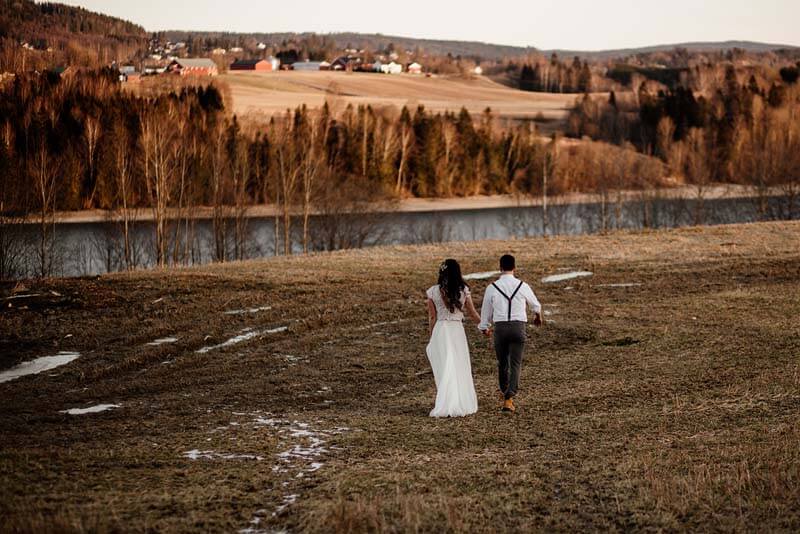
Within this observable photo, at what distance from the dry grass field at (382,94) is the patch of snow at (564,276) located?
104 meters

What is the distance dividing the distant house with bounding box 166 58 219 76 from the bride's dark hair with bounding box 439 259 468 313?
96563mm

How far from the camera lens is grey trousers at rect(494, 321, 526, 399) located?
13945mm

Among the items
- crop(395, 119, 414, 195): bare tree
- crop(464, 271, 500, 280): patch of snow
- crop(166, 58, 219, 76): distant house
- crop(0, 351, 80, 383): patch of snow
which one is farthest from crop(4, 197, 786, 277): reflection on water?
crop(166, 58, 219, 76): distant house

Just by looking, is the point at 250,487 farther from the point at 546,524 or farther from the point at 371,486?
the point at 546,524

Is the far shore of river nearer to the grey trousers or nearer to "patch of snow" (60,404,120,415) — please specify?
"patch of snow" (60,404,120,415)

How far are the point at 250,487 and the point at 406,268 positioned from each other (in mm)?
23116

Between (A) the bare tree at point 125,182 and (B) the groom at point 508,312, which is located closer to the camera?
(B) the groom at point 508,312

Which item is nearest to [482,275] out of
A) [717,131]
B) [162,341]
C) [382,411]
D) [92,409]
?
[162,341]

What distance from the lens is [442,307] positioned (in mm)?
13969

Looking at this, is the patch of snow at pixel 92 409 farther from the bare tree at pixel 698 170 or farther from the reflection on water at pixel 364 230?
the bare tree at pixel 698 170

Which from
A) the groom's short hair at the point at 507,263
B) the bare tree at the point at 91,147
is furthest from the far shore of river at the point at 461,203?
the groom's short hair at the point at 507,263

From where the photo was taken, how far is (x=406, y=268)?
3300cm

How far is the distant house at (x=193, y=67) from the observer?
109688mm

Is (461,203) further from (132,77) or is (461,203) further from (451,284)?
(451,284)
